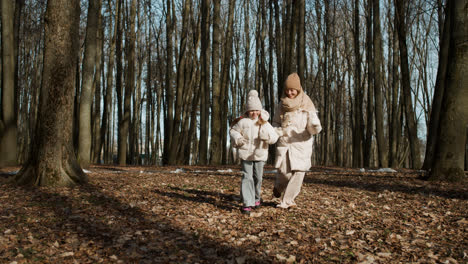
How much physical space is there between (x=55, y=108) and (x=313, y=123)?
472 centimetres

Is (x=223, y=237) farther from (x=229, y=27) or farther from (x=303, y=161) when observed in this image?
(x=229, y=27)

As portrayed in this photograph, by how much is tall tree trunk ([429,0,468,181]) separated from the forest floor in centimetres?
65

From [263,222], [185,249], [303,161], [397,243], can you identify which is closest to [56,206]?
[185,249]

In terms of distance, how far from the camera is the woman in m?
5.60

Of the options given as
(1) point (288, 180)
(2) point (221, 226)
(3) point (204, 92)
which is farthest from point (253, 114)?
(3) point (204, 92)

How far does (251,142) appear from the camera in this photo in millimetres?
5496

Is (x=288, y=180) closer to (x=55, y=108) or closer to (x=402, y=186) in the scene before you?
(x=402, y=186)

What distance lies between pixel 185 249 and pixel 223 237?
0.61m

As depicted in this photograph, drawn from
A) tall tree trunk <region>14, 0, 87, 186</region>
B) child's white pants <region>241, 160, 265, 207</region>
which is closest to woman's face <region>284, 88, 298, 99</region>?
child's white pants <region>241, 160, 265, 207</region>

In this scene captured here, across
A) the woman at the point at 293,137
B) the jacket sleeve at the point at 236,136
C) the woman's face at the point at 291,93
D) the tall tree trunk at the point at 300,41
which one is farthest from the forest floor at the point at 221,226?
the tall tree trunk at the point at 300,41

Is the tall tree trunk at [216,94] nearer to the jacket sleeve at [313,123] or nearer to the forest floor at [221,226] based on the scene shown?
the forest floor at [221,226]

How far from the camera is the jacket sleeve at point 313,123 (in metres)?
5.41

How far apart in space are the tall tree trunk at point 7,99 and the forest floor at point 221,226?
17.8 ft

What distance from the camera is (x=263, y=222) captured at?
16.9ft
